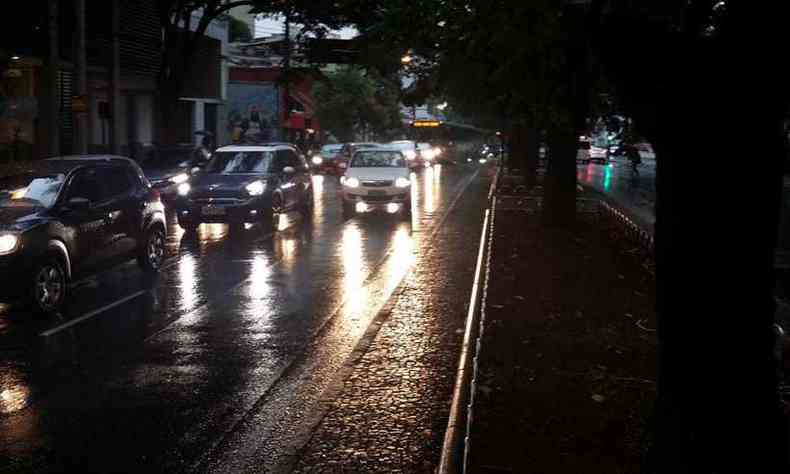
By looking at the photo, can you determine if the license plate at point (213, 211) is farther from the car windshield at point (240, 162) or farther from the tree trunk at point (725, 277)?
the tree trunk at point (725, 277)

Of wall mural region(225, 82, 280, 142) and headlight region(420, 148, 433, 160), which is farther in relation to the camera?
wall mural region(225, 82, 280, 142)

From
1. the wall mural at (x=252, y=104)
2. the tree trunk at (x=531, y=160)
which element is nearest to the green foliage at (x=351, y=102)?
the wall mural at (x=252, y=104)

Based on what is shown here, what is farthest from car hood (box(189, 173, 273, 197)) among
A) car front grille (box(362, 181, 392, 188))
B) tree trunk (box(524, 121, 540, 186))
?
tree trunk (box(524, 121, 540, 186))

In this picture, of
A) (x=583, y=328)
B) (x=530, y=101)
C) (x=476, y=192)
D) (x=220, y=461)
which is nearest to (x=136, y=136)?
(x=476, y=192)

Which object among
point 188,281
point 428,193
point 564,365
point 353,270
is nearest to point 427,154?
point 428,193

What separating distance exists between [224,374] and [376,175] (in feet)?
50.1

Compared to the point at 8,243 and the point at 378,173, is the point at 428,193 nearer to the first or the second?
the point at 378,173

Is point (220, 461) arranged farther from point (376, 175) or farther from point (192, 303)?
point (376, 175)

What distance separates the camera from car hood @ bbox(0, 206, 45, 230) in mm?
10086

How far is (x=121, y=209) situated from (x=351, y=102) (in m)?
52.6

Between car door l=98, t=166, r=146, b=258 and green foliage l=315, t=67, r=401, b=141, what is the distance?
4955 centimetres

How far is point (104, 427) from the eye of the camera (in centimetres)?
642

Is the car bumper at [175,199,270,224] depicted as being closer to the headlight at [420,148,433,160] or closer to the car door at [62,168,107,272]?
the car door at [62,168,107,272]

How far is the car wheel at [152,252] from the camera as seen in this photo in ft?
44.0
